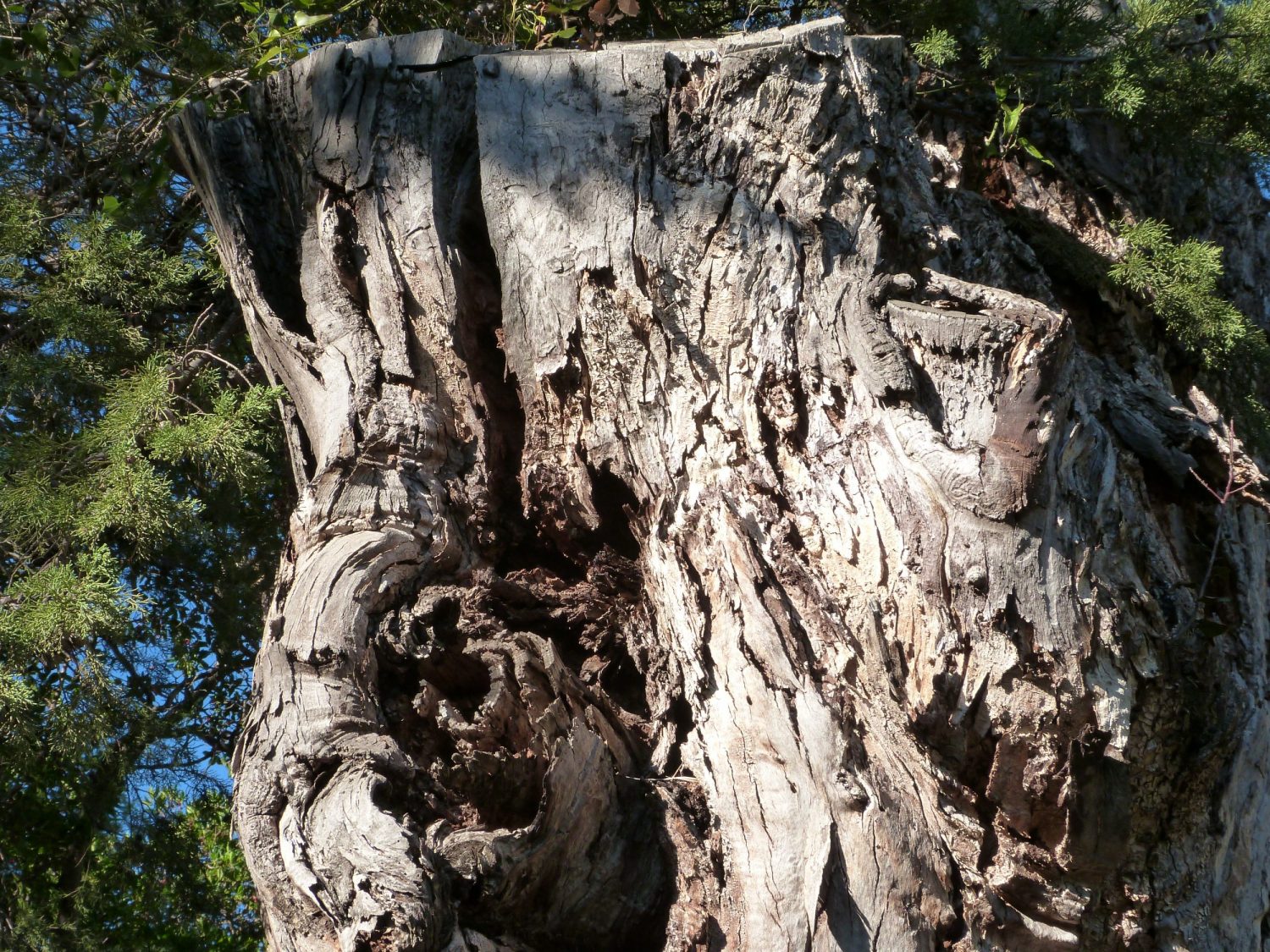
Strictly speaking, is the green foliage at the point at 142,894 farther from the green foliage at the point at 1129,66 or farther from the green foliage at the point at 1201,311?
the green foliage at the point at 1129,66

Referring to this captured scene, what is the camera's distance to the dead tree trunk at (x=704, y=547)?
1912mm

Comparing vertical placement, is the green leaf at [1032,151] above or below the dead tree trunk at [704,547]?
above

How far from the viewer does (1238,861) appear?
2285 mm

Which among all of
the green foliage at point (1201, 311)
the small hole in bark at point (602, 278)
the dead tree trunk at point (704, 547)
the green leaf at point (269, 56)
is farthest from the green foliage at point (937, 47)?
the green leaf at point (269, 56)

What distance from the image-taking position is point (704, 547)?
215cm

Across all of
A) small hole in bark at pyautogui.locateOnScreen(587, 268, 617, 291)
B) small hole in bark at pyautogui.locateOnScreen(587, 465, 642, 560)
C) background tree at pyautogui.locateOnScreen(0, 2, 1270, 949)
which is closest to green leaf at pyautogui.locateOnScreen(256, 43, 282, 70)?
background tree at pyautogui.locateOnScreen(0, 2, 1270, 949)

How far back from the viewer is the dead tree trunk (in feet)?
6.27

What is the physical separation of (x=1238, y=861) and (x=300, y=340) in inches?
91.9

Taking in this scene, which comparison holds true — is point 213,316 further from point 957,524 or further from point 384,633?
point 957,524

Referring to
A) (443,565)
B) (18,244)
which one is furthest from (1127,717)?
(18,244)

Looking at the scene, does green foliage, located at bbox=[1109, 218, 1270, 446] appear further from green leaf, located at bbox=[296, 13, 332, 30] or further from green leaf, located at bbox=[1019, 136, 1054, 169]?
green leaf, located at bbox=[296, 13, 332, 30]

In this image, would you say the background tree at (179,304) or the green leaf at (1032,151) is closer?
the background tree at (179,304)

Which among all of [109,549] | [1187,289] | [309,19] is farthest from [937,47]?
[109,549]

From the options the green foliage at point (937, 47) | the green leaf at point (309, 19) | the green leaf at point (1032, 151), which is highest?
the green leaf at point (309, 19)
